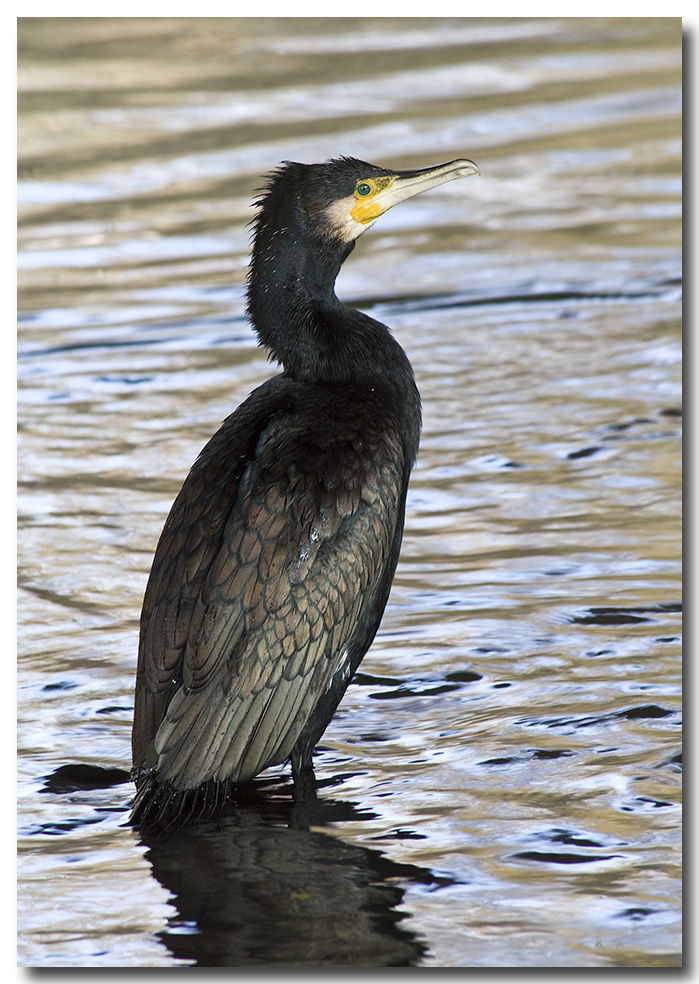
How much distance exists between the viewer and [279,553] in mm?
5062

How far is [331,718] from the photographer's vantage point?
5.58 metres

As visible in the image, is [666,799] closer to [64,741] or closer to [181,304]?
[64,741]

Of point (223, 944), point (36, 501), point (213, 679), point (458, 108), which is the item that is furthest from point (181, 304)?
point (223, 944)

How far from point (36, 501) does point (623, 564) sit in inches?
122

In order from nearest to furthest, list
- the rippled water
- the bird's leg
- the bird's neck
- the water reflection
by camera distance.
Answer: the water reflection → the rippled water → the bird's leg → the bird's neck

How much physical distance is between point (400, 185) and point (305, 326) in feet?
2.33

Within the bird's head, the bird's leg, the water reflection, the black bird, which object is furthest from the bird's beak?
the water reflection

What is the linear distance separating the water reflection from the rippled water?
1cm

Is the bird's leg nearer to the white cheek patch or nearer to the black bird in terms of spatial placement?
the black bird

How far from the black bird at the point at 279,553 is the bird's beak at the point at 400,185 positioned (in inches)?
6.7

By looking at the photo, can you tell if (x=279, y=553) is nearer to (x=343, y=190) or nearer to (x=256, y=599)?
(x=256, y=599)

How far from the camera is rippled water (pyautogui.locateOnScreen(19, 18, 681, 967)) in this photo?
4.77 meters

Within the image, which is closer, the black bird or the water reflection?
the water reflection

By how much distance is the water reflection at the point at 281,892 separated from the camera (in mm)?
4441
